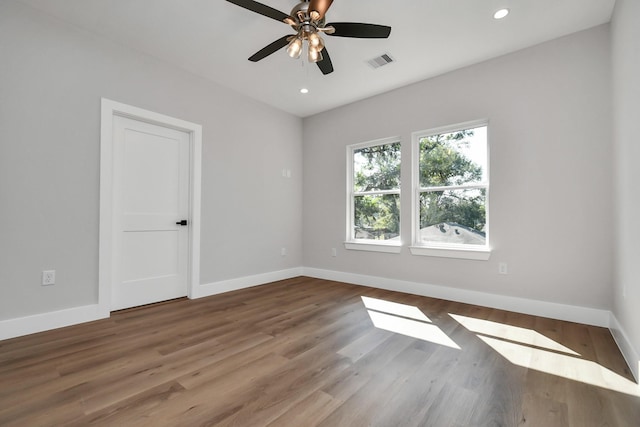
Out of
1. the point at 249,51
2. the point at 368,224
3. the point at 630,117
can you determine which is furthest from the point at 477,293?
the point at 249,51

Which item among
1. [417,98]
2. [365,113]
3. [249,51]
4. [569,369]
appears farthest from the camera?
[365,113]

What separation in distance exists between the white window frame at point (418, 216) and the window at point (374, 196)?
25cm

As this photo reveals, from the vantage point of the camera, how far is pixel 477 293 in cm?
332

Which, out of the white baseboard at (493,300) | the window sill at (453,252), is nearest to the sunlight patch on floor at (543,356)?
the white baseboard at (493,300)

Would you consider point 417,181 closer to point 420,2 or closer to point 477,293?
point 477,293

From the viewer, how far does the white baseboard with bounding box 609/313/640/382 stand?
70.5 inches

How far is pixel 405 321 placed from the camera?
2781 millimetres

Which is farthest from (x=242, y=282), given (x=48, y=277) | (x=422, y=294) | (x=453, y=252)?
(x=453, y=252)

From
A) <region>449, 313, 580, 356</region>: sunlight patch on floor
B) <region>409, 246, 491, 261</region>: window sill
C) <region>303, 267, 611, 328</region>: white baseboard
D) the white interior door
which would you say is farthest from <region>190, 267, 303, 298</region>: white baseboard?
<region>449, 313, 580, 356</region>: sunlight patch on floor

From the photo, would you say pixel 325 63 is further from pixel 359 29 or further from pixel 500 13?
pixel 500 13

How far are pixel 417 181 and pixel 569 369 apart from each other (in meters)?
2.49

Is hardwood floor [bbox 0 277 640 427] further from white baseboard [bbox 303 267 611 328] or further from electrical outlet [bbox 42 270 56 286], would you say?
electrical outlet [bbox 42 270 56 286]

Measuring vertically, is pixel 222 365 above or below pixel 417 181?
below

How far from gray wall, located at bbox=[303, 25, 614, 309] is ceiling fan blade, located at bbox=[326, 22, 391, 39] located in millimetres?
1748
